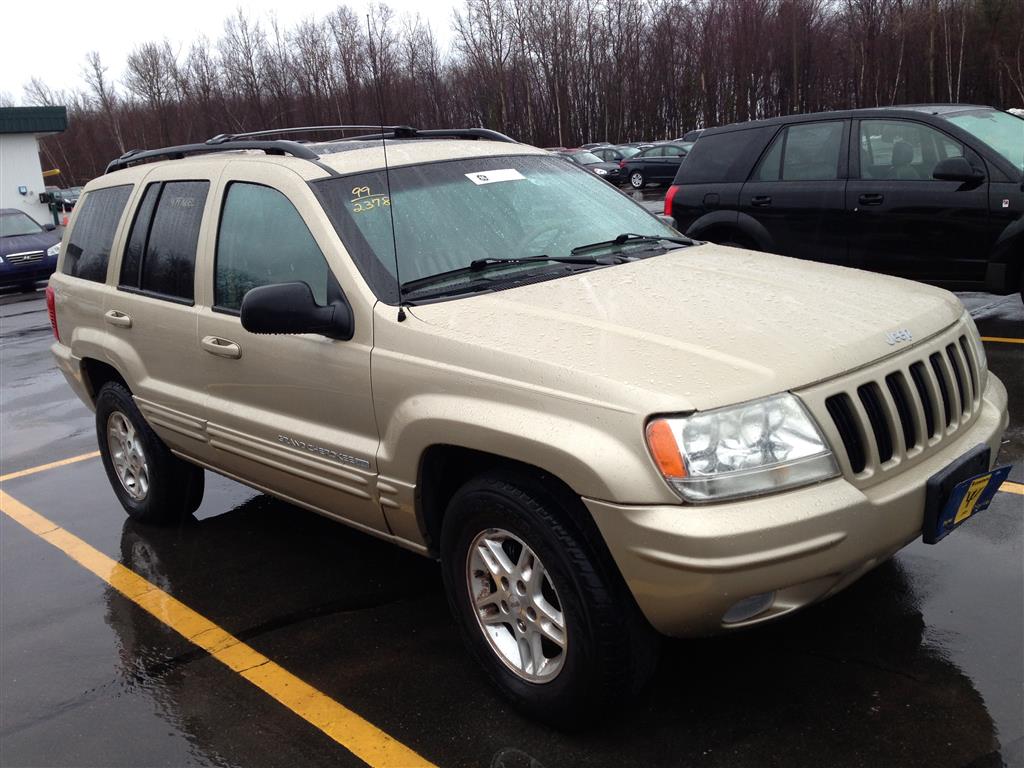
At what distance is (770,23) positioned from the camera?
54.2 meters

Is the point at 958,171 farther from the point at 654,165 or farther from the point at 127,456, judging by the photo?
the point at 654,165

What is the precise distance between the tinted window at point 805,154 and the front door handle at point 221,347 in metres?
5.56

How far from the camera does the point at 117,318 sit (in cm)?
482

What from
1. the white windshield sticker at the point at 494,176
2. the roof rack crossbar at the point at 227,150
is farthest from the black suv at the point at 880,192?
the roof rack crossbar at the point at 227,150

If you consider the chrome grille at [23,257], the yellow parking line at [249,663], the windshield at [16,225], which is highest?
the windshield at [16,225]

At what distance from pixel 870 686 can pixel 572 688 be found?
1.00m

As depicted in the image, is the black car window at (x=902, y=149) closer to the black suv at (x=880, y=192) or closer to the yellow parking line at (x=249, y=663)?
the black suv at (x=880, y=192)

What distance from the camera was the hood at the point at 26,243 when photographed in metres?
18.8

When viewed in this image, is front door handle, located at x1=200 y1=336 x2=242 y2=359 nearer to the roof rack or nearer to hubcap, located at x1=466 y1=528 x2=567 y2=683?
the roof rack

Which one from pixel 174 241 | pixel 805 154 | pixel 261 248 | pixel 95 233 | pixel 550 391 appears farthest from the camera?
pixel 805 154

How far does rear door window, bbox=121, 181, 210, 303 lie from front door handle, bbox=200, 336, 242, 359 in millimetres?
281

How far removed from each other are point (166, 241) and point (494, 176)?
164cm

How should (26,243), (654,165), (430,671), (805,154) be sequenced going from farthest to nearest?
(654,165) < (26,243) < (805,154) < (430,671)

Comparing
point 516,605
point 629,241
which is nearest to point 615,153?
point 629,241
